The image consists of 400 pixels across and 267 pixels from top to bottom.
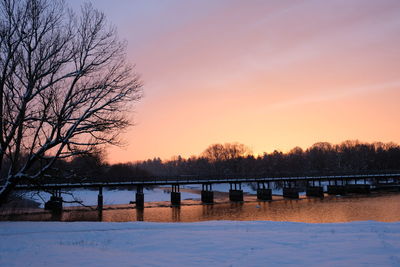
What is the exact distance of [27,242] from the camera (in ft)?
38.7

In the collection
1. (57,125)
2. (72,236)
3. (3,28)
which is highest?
(3,28)

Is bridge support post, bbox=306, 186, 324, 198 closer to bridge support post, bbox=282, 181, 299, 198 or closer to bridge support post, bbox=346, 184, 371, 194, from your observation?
bridge support post, bbox=282, 181, 299, 198

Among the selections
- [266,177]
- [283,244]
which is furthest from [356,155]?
[283,244]

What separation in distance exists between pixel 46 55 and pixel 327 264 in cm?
1343

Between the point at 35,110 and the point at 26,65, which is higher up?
the point at 26,65

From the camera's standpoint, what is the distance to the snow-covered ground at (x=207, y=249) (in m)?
8.30

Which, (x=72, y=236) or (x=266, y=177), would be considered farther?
(x=266, y=177)

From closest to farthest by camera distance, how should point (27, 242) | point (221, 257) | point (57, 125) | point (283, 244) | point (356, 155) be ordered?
point (221, 257) < point (283, 244) < point (27, 242) < point (57, 125) < point (356, 155)

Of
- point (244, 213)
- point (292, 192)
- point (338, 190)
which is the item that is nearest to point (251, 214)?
point (244, 213)

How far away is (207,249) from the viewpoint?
9992 millimetres

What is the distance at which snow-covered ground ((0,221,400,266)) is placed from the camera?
830cm

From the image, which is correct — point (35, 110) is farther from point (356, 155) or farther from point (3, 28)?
point (356, 155)

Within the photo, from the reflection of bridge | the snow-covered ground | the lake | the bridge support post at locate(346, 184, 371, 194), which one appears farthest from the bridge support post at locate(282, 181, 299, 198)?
the snow-covered ground

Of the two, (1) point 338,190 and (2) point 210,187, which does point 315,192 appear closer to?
(1) point 338,190
